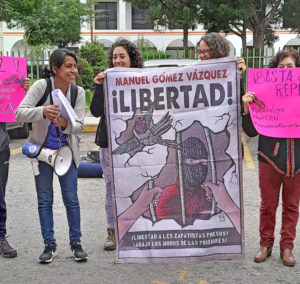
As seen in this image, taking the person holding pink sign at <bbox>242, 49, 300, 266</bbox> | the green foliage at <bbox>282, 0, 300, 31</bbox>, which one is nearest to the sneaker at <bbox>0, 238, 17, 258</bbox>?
the person holding pink sign at <bbox>242, 49, 300, 266</bbox>

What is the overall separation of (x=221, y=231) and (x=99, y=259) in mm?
1044

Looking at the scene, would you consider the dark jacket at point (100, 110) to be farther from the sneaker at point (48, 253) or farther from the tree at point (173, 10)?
the tree at point (173, 10)

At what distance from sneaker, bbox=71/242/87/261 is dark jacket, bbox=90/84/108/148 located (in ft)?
2.73

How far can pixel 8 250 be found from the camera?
170 inches

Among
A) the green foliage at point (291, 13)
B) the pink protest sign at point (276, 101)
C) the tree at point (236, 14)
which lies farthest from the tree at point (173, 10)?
the pink protest sign at point (276, 101)

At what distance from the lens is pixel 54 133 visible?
406 cm

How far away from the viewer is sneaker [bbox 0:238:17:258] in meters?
4.31

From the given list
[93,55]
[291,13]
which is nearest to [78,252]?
[93,55]

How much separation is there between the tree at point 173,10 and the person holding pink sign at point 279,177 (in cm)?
1683

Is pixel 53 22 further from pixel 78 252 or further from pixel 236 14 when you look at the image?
pixel 78 252

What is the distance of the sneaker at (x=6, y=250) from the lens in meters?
4.31

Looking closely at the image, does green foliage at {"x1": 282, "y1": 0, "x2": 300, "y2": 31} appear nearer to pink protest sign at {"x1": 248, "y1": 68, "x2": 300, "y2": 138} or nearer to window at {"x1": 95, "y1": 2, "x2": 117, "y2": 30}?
pink protest sign at {"x1": 248, "y1": 68, "x2": 300, "y2": 138}

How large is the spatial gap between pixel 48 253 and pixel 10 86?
1.41 m

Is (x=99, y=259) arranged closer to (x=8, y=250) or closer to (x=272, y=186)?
(x=8, y=250)
